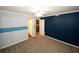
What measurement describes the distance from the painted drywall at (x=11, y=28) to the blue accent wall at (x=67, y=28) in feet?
6.13

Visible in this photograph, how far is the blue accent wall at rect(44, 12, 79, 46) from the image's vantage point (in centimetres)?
330

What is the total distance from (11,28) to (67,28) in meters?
2.59

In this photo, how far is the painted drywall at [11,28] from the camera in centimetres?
312

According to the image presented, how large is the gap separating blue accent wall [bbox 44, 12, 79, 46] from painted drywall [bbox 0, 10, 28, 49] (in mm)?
1869

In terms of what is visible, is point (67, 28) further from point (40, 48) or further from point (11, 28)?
point (11, 28)

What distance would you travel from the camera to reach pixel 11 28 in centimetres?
356

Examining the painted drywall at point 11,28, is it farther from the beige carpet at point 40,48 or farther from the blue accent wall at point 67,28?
the blue accent wall at point 67,28

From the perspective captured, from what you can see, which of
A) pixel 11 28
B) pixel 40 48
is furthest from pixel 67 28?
pixel 11 28

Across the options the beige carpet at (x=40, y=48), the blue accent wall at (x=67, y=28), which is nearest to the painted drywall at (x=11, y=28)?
the beige carpet at (x=40, y=48)

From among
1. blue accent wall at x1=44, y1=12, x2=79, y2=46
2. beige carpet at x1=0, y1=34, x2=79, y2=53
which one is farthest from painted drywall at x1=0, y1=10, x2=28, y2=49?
blue accent wall at x1=44, y1=12, x2=79, y2=46

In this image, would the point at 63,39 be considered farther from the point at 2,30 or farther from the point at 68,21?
the point at 2,30

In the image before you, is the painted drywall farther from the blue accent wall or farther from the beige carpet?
the blue accent wall
